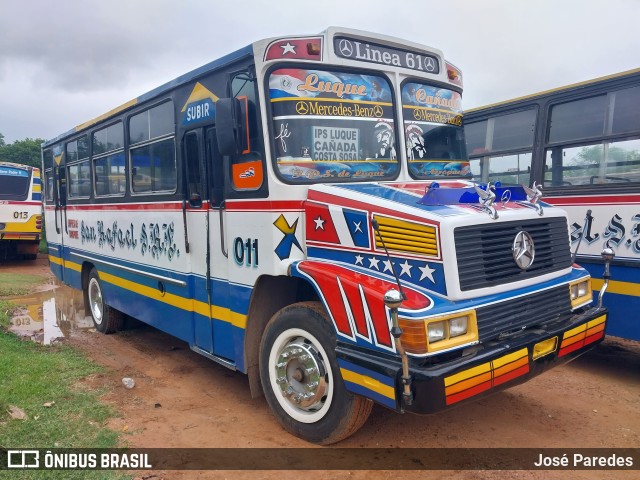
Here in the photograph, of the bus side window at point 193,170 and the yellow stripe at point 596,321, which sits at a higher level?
the bus side window at point 193,170

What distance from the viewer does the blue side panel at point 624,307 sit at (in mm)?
5031

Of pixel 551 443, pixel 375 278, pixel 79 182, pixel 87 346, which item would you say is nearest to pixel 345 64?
pixel 375 278

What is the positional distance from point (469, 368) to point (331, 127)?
2.07 metres

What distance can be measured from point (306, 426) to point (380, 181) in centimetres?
198

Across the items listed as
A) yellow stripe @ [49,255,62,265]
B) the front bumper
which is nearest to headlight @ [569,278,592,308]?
the front bumper

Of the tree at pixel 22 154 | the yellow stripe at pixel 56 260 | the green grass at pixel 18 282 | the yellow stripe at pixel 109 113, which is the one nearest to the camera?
the yellow stripe at pixel 109 113

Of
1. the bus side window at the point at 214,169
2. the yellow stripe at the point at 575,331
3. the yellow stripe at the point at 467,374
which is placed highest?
the bus side window at the point at 214,169

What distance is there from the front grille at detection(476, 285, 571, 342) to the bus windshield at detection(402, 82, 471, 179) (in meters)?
1.43

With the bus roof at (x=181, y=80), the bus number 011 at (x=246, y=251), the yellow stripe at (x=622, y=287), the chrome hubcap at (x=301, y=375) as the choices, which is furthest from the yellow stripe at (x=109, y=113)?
the yellow stripe at (x=622, y=287)

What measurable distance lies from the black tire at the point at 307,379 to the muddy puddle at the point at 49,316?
420 centimetres

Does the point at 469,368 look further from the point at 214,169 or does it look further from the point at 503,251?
the point at 214,169

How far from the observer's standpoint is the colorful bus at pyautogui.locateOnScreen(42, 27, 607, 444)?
10.6 ft

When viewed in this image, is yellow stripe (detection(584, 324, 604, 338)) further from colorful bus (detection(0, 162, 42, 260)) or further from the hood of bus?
colorful bus (detection(0, 162, 42, 260))

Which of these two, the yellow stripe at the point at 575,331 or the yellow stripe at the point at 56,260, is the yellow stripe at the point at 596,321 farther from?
the yellow stripe at the point at 56,260
